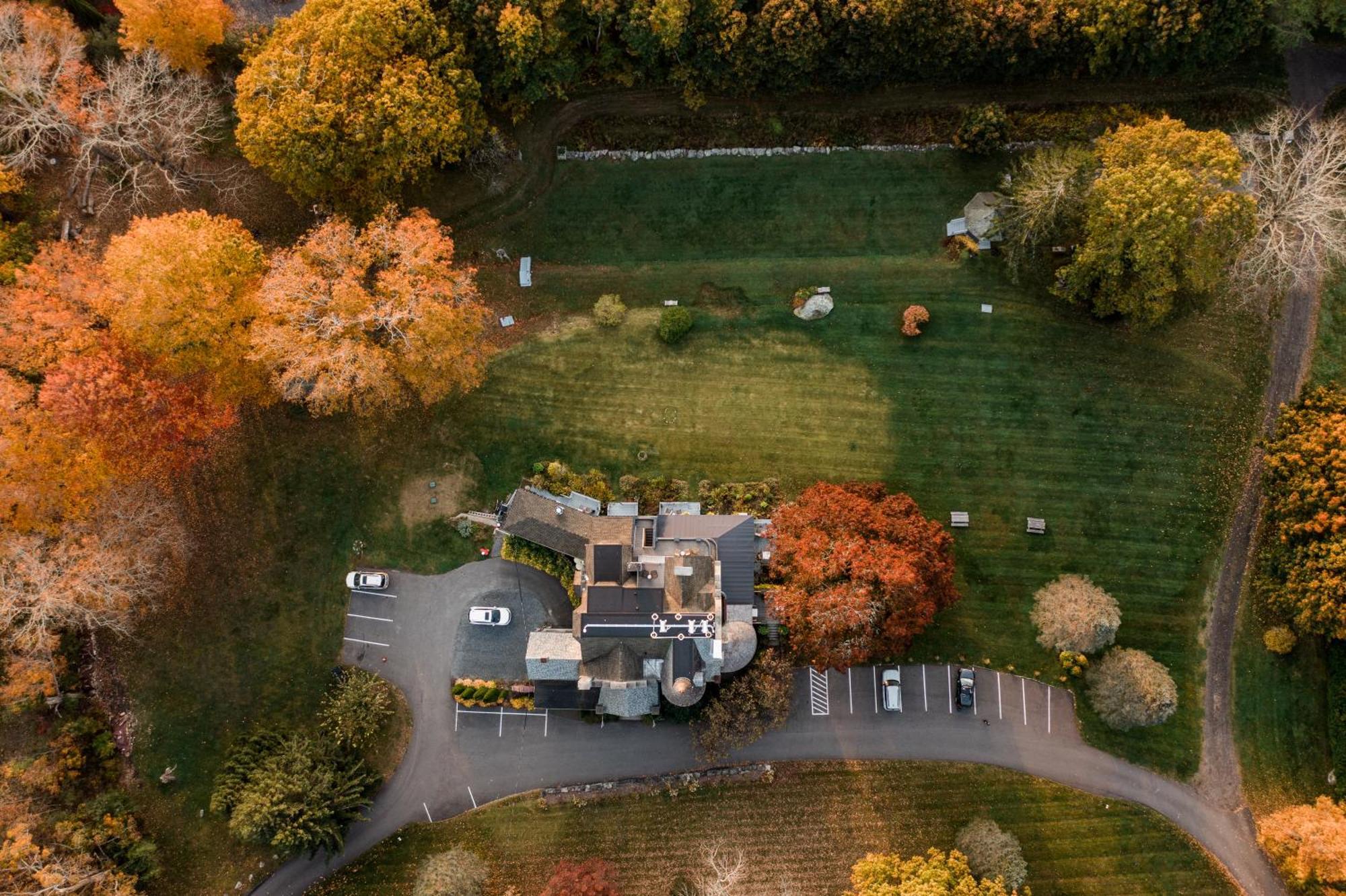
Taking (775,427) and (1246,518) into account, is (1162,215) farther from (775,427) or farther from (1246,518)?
(775,427)

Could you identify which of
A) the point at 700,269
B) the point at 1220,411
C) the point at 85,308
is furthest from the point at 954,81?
the point at 85,308

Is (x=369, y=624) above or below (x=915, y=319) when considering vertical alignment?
below

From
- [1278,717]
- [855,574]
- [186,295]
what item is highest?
[186,295]

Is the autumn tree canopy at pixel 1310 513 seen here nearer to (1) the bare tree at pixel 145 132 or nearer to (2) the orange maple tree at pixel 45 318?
(2) the orange maple tree at pixel 45 318

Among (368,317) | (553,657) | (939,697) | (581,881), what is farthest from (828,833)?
(368,317)

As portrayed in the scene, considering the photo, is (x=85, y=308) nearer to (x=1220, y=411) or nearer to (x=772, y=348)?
(x=772, y=348)
